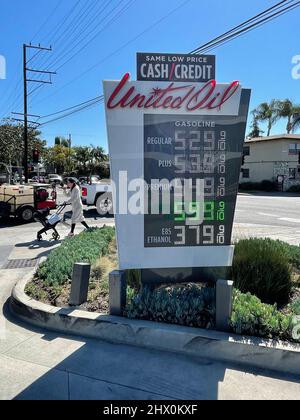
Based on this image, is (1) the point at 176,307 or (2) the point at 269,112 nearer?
(1) the point at 176,307

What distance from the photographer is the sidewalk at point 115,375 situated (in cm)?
318

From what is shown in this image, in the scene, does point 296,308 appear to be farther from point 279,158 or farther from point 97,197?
point 279,158

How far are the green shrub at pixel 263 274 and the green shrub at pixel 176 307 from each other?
794 millimetres

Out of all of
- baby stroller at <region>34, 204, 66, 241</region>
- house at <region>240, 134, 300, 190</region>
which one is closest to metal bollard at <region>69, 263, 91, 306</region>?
baby stroller at <region>34, 204, 66, 241</region>

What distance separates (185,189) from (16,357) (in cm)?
272

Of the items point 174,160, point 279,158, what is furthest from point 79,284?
point 279,158

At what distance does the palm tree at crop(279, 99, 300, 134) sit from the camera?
4625 cm

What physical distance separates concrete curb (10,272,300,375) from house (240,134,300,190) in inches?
1471

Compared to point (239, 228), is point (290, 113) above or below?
above

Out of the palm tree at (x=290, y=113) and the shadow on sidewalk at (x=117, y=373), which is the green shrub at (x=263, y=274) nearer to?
the shadow on sidewalk at (x=117, y=373)

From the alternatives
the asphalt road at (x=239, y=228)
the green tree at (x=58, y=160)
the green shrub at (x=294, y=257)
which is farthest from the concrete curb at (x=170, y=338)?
the green tree at (x=58, y=160)

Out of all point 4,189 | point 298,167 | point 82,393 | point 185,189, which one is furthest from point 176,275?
point 298,167

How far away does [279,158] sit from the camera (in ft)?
128

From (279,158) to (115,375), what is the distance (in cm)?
3895
